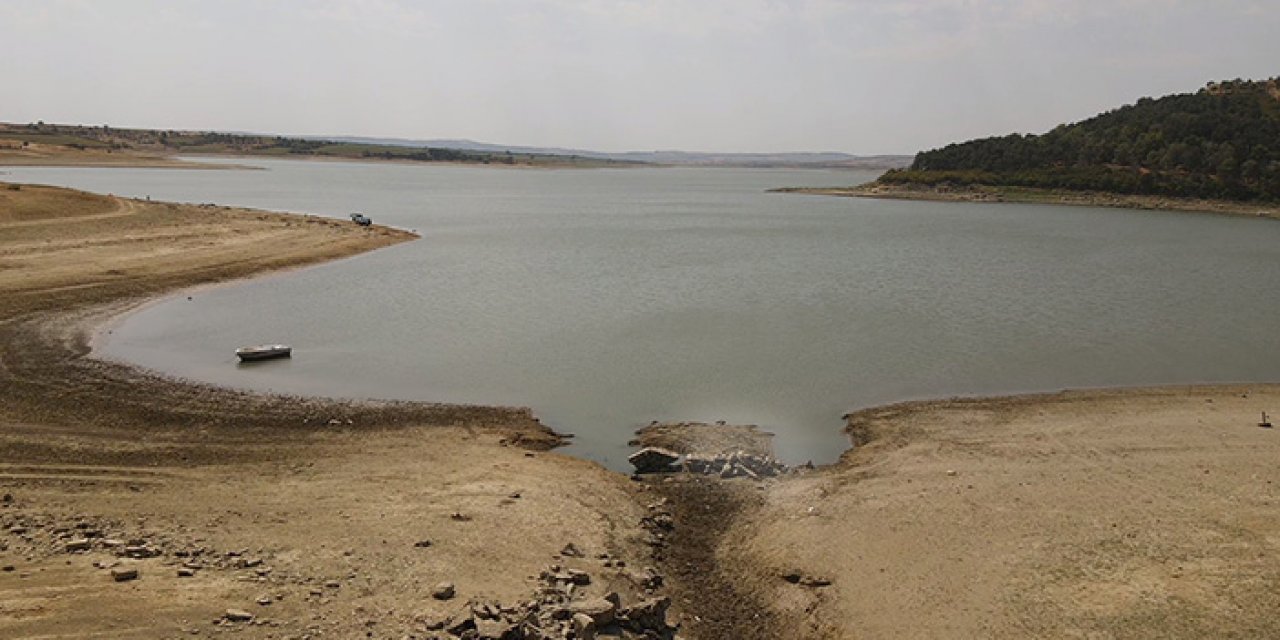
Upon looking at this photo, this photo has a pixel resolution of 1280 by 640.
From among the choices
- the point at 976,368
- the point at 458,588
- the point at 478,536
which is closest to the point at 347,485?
the point at 478,536

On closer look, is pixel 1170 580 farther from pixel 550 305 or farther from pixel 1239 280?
pixel 1239 280

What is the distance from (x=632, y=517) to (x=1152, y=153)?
97.5m

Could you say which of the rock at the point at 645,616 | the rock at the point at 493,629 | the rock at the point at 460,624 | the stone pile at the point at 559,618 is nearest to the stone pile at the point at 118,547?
the rock at the point at 460,624

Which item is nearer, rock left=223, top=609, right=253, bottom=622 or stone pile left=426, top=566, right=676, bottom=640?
rock left=223, top=609, right=253, bottom=622

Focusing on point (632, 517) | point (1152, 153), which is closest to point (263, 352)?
point (632, 517)

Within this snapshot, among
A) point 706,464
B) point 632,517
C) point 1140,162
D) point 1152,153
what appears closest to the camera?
point 632,517

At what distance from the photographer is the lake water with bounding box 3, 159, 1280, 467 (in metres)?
19.8

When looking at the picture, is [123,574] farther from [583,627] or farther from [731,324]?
[731,324]

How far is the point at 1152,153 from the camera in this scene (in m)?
90.4

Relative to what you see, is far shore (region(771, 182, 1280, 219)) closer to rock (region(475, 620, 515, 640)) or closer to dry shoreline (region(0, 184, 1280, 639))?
dry shoreline (region(0, 184, 1280, 639))

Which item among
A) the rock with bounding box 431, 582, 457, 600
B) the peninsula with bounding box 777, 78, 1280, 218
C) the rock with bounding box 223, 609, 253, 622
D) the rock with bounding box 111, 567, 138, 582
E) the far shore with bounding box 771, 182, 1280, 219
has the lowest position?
the rock with bounding box 431, 582, 457, 600

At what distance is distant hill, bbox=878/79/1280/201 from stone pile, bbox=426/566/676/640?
90968 millimetres

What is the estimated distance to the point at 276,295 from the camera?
31219 millimetres

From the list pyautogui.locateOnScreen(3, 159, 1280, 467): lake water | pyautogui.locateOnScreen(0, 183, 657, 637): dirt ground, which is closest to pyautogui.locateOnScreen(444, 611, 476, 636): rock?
pyautogui.locateOnScreen(0, 183, 657, 637): dirt ground
